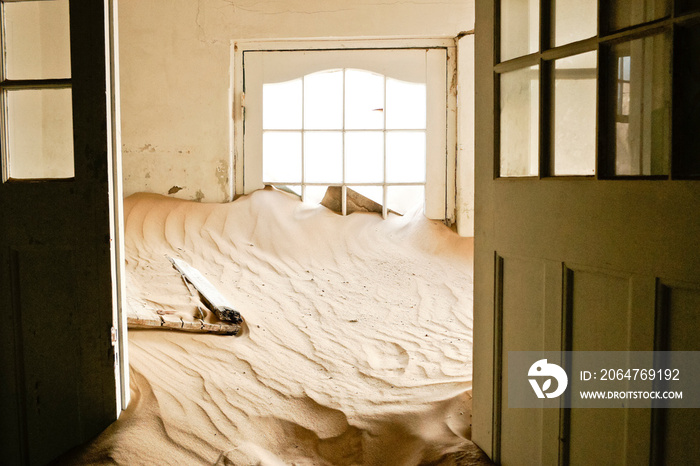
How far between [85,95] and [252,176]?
3524mm

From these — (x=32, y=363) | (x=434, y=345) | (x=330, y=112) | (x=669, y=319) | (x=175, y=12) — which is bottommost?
(x=434, y=345)

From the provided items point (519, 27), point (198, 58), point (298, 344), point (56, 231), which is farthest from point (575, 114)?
point (198, 58)

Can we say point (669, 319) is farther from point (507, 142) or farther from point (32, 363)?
point (32, 363)

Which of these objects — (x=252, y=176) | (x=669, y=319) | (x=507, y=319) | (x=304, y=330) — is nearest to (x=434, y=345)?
(x=304, y=330)

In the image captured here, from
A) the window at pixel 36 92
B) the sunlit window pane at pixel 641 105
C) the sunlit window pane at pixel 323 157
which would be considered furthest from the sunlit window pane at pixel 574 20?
the sunlit window pane at pixel 323 157

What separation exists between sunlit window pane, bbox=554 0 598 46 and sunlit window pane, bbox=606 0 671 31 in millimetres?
62

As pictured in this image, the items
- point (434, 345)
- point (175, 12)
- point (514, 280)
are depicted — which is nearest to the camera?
point (514, 280)

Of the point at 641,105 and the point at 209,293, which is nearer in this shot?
the point at 641,105

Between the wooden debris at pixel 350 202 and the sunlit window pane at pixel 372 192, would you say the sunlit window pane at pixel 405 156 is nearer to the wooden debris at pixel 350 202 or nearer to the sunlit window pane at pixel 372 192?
the sunlit window pane at pixel 372 192

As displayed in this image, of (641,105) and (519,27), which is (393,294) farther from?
(641,105)

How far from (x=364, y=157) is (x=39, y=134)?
12.0 ft

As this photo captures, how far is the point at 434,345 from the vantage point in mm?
3414

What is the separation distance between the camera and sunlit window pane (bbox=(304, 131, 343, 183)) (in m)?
5.53

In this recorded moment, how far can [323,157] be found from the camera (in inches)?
218
